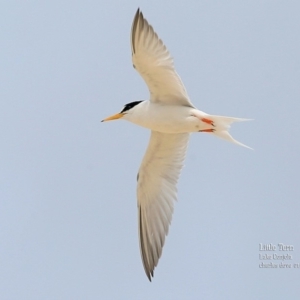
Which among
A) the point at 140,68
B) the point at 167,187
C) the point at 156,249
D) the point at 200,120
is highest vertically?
the point at 140,68

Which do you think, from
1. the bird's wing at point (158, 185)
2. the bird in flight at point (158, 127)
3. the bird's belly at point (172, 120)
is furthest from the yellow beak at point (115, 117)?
the bird's wing at point (158, 185)

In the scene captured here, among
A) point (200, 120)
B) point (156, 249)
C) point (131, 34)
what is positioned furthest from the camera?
point (156, 249)

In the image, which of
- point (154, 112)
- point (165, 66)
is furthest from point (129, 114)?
point (165, 66)

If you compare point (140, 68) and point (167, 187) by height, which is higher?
point (140, 68)

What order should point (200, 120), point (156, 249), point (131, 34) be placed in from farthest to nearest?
point (156, 249) < point (200, 120) < point (131, 34)

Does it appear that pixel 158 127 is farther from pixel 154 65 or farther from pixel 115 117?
pixel 154 65

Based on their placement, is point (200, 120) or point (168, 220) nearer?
point (200, 120)

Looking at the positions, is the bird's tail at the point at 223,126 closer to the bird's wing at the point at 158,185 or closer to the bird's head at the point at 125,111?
the bird's wing at the point at 158,185

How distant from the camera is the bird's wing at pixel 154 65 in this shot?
10425 millimetres

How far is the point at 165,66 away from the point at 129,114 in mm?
1203

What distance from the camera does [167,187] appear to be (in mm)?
12383

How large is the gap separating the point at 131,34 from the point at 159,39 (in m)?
0.40

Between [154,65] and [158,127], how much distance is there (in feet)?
3.62

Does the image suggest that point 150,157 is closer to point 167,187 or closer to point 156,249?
point 167,187
